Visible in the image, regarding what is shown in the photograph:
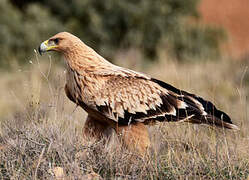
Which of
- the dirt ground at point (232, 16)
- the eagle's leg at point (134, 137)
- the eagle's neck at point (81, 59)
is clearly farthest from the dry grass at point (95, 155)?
the dirt ground at point (232, 16)

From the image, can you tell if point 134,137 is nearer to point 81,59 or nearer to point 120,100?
point 120,100

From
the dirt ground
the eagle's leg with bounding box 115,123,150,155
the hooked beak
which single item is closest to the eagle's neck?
the hooked beak

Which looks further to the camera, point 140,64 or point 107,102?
point 140,64

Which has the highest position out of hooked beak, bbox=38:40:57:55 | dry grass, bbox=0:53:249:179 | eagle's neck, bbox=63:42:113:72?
hooked beak, bbox=38:40:57:55

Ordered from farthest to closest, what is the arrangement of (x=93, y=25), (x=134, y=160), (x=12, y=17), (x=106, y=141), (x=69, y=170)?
(x=93, y=25) < (x=12, y=17) < (x=106, y=141) < (x=134, y=160) < (x=69, y=170)

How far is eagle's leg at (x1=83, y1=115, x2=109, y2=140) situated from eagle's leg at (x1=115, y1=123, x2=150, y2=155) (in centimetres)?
26

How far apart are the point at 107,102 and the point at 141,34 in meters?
12.8

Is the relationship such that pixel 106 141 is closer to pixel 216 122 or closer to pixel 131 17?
pixel 216 122

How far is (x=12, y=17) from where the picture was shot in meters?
16.9

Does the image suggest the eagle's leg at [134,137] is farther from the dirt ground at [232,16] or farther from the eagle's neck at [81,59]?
the dirt ground at [232,16]

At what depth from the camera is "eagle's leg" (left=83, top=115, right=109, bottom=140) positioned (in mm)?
5750

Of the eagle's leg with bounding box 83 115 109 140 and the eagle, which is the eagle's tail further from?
the eagle's leg with bounding box 83 115 109 140

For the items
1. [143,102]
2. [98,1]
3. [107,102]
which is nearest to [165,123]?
[143,102]

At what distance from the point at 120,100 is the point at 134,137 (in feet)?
1.53
